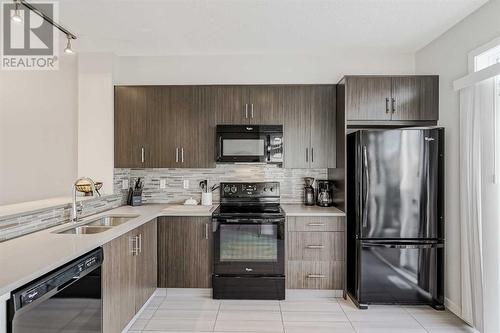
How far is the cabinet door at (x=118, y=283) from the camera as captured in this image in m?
2.15

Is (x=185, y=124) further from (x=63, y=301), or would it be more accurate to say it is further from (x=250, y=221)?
(x=63, y=301)

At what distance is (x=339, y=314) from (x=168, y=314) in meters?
1.54

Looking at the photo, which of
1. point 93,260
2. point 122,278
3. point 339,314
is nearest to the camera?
point 93,260

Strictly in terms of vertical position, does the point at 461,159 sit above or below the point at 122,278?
above

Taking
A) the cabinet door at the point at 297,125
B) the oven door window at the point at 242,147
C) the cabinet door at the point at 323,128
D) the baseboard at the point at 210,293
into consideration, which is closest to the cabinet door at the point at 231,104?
the oven door window at the point at 242,147

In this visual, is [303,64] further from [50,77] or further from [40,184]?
[40,184]

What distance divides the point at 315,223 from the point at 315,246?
226mm

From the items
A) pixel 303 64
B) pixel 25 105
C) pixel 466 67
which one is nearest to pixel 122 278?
pixel 25 105

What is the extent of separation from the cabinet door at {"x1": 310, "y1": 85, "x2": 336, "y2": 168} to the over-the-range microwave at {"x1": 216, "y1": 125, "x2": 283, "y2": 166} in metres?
0.37

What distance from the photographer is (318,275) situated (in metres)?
3.23

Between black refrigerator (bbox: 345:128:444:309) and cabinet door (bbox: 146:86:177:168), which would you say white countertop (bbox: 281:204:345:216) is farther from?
cabinet door (bbox: 146:86:177:168)

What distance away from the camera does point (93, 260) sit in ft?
6.31

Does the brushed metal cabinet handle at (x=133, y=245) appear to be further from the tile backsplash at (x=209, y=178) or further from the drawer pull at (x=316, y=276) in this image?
the drawer pull at (x=316, y=276)

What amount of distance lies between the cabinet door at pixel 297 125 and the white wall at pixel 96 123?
190 centimetres
